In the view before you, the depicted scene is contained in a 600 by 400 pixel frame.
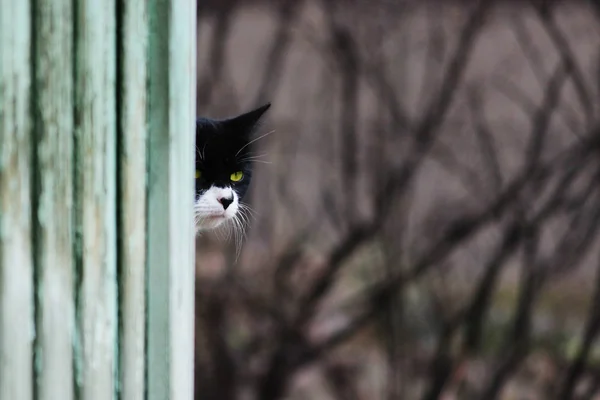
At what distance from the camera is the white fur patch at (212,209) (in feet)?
4.28

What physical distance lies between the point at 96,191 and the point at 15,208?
47 millimetres

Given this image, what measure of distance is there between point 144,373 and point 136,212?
0.33 feet

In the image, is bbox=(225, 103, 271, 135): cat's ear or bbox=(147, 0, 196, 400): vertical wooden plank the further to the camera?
bbox=(225, 103, 271, 135): cat's ear

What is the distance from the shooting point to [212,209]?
1312mm

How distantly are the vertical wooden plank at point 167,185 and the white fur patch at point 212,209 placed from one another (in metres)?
0.77

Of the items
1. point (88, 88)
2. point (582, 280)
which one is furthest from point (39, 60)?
point (582, 280)

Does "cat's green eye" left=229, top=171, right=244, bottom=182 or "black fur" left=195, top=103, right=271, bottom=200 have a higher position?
"black fur" left=195, top=103, right=271, bottom=200

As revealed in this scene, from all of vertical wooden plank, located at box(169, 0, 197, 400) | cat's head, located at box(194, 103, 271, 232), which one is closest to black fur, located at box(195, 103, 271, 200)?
cat's head, located at box(194, 103, 271, 232)

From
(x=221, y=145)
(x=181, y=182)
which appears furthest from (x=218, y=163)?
(x=181, y=182)

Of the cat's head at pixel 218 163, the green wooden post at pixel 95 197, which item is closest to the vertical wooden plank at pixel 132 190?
the green wooden post at pixel 95 197

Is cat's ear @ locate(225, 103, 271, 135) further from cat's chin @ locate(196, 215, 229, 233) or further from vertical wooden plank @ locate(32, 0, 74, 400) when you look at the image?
vertical wooden plank @ locate(32, 0, 74, 400)

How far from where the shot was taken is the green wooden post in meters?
0.47

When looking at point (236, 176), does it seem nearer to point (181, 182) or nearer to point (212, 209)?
point (212, 209)

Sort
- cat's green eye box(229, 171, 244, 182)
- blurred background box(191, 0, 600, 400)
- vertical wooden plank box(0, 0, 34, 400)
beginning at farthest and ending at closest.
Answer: blurred background box(191, 0, 600, 400) → cat's green eye box(229, 171, 244, 182) → vertical wooden plank box(0, 0, 34, 400)
